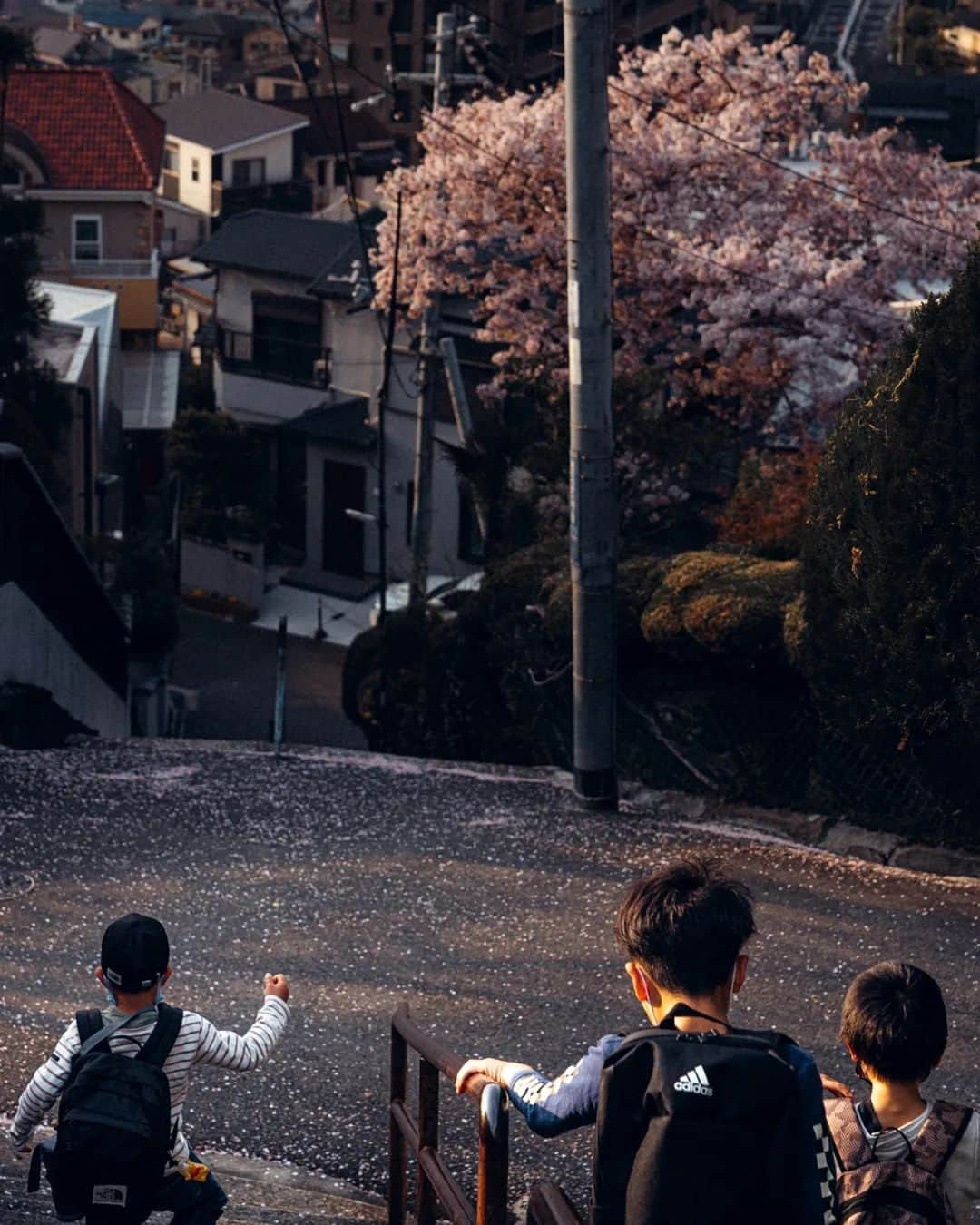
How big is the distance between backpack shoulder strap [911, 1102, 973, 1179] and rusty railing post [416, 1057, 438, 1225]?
1.41 m

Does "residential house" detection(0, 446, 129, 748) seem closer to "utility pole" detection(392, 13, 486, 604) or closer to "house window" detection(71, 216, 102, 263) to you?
"utility pole" detection(392, 13, 486, 604)

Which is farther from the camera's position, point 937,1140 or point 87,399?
point 87,399

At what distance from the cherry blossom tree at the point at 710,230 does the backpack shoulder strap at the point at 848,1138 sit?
1412 centimetres

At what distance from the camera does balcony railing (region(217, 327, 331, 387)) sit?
36719mm

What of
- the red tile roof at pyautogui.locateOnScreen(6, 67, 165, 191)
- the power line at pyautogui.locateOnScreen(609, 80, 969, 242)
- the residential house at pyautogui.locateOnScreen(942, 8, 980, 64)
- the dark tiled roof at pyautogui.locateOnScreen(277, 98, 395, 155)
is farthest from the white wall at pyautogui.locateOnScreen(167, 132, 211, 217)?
the power line at pyautogui.locateOnScreen(609, 80, 969, 242)

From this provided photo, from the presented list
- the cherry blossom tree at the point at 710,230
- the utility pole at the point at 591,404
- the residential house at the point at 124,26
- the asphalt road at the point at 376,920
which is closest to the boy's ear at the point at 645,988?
the asphalt road at the point at 376,920

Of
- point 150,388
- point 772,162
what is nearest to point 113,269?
point 150,388

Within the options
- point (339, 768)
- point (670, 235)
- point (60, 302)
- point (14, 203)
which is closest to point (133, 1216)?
point (339, 768)

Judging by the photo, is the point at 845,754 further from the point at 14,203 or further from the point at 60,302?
the point at 60,302

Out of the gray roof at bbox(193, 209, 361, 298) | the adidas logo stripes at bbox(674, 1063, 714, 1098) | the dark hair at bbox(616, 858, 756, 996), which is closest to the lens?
the adidas logo stripes at bbox(674, 1063, 714, 1098)

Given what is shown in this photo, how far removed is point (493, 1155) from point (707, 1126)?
0.95 meters

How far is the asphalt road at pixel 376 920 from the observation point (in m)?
6.80

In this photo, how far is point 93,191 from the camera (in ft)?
145

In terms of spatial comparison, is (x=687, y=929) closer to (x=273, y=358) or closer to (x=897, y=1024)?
(x=897, y=1024)
